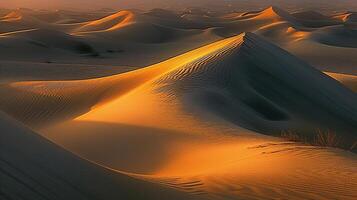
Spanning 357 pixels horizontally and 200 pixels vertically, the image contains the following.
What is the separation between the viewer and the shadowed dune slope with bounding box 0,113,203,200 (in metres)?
3.55

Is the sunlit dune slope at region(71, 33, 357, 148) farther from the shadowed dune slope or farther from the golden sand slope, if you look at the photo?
the shadowed dune slope

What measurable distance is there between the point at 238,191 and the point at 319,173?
1.11 meters

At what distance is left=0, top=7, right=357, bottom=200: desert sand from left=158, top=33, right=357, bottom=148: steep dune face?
0.16ft

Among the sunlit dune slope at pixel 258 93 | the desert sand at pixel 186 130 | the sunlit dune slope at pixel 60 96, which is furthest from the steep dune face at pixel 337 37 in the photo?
the sunlit dune slope at pixel 60 96

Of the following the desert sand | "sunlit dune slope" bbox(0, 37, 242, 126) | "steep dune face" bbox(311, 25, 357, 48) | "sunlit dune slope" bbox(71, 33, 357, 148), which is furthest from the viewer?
"steep dune face" bbox(311, 25, 357, 48)

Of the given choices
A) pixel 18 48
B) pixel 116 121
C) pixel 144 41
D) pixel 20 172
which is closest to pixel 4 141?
pixel 20 172

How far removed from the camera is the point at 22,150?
13.2ft

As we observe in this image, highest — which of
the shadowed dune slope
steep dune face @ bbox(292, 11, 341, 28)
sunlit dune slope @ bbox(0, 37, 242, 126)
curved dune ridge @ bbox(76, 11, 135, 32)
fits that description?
the shadowed dune slope

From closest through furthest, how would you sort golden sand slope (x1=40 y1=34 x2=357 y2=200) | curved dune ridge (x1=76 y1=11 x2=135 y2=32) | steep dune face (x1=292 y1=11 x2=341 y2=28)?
golden sand slope (x1=40 y1=34 x2=357 y2=200)
curved dune ridge (x1=76 y1=11 x2=135 y2=32)
steep dune face (x1=292 y1=11 x2=341 y2=28)

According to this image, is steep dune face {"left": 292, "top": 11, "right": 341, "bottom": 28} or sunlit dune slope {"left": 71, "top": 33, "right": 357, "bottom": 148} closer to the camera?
sunlit dune slope {"left": 71, "top": 33, "right": 357, "bottom": 148}

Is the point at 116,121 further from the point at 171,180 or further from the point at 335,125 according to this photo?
the point at 335,125

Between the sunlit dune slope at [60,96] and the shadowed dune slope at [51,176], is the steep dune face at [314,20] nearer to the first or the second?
the sunlit dune slope at [60,96]

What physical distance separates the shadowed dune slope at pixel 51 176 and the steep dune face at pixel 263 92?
535 cm

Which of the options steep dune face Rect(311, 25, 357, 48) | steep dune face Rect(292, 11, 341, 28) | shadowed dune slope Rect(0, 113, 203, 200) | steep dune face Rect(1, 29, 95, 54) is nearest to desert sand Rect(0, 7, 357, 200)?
shadowed dune slope Rect(0, 113, 203, 200)
